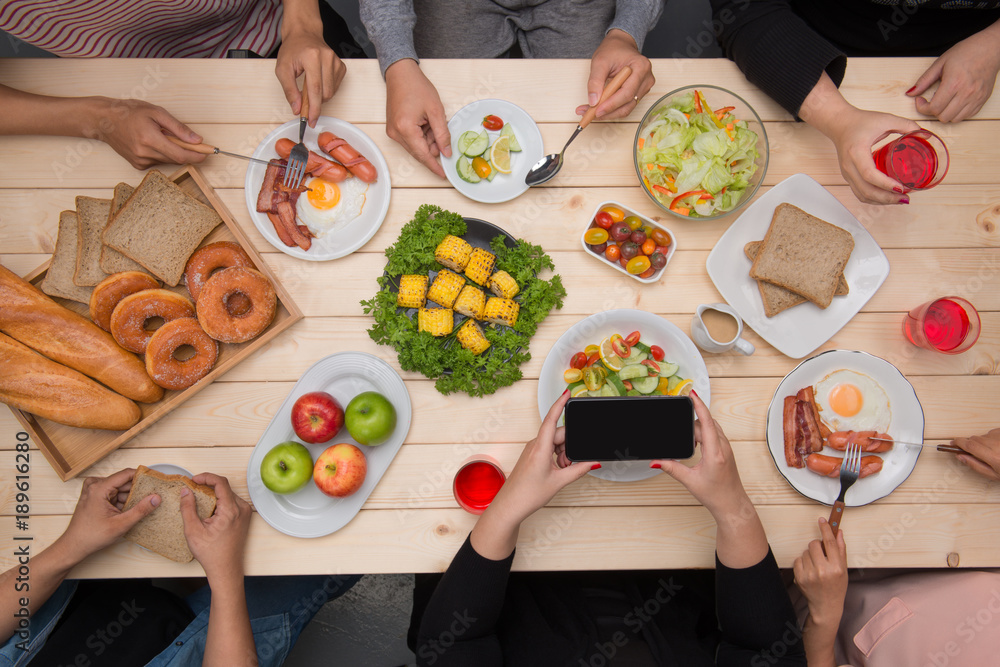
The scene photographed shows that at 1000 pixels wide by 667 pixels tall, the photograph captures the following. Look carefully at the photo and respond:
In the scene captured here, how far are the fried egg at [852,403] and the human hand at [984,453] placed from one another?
0.81 feet

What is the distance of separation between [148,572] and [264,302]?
3.31 feet

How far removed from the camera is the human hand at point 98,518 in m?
1.64

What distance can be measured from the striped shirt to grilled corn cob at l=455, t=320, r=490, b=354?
160 cm

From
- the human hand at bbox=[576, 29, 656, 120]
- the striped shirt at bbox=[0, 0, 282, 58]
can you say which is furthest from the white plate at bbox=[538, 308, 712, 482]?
the striped shirt at bbox=[0, 0, 282, 58]

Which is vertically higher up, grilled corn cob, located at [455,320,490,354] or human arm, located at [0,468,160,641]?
grilled corn cob, located at [455,320,490,354]

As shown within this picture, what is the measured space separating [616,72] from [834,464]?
1544 mm

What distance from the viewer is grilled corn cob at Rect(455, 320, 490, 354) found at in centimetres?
173

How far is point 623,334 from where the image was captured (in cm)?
180

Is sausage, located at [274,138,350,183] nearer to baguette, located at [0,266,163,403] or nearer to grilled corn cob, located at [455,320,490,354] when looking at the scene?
grilled corn cob, located at [455,320,490,354]

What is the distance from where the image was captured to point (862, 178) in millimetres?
1723

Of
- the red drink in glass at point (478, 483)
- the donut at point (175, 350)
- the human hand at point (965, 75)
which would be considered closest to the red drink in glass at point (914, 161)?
the human hand at point (965, 75)

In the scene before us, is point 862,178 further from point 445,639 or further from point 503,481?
point 445,639

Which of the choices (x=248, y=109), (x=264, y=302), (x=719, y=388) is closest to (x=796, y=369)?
(x=719, y=388)

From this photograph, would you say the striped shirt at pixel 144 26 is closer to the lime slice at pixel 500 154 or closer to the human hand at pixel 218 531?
the lime slice at pixel 500 154
